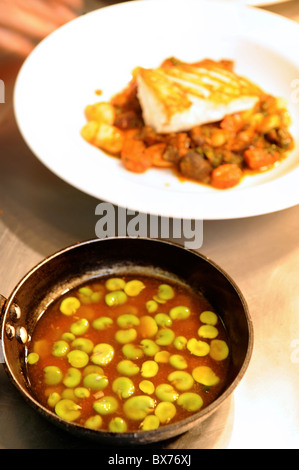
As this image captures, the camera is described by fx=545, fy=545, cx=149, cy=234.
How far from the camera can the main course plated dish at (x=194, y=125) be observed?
1.89 m

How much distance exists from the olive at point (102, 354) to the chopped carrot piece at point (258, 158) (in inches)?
36.6

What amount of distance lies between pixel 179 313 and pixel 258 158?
2.56 feet

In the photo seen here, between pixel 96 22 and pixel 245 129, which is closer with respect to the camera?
pixel 245 129

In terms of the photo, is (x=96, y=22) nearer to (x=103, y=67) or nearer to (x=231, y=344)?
(x=103, y=67)

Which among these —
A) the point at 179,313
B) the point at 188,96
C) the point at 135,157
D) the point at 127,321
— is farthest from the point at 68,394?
the point at 188,96

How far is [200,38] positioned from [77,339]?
1.63 m

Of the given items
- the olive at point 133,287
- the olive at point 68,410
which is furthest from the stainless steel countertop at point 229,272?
the olive at point 133,287

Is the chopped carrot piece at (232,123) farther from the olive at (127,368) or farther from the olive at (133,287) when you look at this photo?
the olive at (127,368)

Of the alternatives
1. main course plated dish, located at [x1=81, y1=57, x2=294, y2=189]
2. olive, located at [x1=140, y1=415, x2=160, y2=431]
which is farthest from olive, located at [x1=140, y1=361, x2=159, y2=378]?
main course plated dish, located at [x1=81, y1=57, x2=294, y2=189]

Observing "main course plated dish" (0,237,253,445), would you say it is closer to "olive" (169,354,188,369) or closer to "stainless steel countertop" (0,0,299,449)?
"olive" (169,354,188,369)

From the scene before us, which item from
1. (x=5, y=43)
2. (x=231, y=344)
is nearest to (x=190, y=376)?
(x=231, y=344)

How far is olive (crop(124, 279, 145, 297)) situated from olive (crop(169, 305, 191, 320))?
0.11m

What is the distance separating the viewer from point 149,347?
129cm

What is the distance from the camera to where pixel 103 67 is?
226 centimetres
